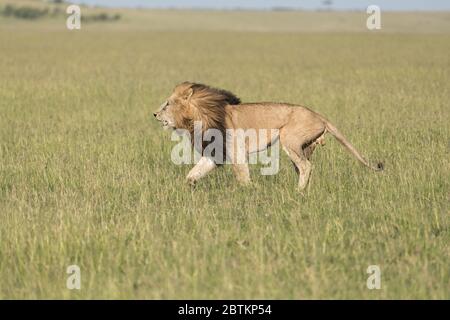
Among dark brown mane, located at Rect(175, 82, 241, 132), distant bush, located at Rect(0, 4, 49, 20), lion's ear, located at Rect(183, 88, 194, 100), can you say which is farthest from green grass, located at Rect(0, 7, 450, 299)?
distant bush, located at Rect(0, 4, 49, 20)

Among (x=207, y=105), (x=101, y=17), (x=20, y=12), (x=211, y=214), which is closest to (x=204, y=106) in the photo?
(x=207, y=105)

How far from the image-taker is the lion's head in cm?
770

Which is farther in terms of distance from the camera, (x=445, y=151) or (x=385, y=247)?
(x=445, y=151)

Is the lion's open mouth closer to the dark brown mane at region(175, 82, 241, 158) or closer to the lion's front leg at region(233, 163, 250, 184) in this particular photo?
the dark brown mane at region(175, 82, 241, 158)

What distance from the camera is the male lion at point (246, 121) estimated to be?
25.1ft

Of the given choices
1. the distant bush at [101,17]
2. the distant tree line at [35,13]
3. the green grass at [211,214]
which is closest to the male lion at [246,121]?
the green grass at [211,214]

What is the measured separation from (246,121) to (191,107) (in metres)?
0.61

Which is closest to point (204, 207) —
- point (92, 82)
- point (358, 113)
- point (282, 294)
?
point (282, 294)

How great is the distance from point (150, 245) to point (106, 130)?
6915mm

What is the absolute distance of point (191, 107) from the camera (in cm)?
777

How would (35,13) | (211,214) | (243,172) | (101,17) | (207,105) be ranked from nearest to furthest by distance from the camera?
(211,214) → (243,172) → (207,105) → (35,13) → (101,17)

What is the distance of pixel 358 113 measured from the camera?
45.1ft

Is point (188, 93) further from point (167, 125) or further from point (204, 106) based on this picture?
point (167, 125)
